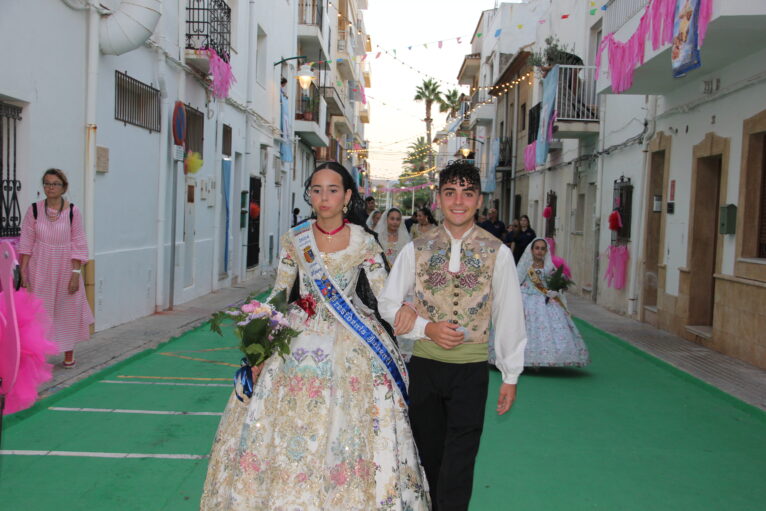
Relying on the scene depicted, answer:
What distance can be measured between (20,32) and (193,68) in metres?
6.01

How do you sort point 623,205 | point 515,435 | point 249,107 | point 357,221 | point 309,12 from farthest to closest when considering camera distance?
point 309,12, point 249,107, point 623,205, point 515,435, point 357,221

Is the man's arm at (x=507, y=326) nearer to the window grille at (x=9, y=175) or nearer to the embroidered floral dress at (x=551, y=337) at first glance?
the embroidered floral dress at (x=551, y=337)

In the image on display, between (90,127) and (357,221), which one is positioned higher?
(90,127)

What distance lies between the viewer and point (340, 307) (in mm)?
3834

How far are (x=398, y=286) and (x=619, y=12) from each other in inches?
460

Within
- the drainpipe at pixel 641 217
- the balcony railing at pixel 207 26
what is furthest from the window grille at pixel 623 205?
the balcony railing at pixel 207 26

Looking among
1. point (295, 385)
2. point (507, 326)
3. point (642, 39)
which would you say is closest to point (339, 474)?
point (295, 385)

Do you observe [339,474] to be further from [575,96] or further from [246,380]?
[575,96]

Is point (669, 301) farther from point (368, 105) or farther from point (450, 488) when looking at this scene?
point (368, 105)

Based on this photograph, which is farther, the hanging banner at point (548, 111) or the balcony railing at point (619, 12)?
the hanging banner at point (548, 111)

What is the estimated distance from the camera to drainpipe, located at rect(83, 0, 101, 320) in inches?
362

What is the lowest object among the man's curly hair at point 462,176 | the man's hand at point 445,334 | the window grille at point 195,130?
the man's hand at point 445,334

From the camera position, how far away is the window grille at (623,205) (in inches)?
577

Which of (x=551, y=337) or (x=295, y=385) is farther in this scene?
(x=551, y=337)
